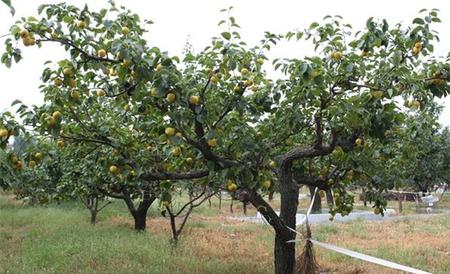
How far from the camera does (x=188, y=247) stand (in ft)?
30.1

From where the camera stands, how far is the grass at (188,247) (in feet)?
24.3

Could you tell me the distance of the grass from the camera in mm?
7418

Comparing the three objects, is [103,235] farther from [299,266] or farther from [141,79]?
[141,79]

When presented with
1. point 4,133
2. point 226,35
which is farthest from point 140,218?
point 226,35

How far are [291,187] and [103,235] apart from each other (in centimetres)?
648

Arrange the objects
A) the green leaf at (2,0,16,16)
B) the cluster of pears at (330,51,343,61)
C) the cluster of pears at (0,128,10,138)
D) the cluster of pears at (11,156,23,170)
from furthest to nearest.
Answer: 1. the cluster of pears at (11,156,23,170)
2. the cluster of pears at (330,51,343,61)
3. the cluster of pears at (0,128,10,138)
4. the green leaf at (2,0,16,16)

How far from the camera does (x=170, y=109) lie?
3834mm

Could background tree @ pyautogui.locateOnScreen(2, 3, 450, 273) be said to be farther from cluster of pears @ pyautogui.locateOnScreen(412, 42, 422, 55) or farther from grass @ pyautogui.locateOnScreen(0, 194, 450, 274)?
grass @ pyautogui.locateOnScreen(0, 194, 450, 274)

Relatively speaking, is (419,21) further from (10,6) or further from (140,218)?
(140,218)

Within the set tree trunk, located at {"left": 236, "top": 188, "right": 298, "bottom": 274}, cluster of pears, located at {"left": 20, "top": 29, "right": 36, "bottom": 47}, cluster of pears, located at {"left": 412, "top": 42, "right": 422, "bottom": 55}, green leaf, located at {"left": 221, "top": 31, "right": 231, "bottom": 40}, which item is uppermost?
green leaf, located at {"left": 221, "top": 31, "right": 231, "bottom": 40}

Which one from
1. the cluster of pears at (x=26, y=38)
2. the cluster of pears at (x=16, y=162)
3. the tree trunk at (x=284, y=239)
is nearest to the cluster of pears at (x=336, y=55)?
the tree trunk at (x=284, y=239)

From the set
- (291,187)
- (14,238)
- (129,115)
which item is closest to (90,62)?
(129,115)

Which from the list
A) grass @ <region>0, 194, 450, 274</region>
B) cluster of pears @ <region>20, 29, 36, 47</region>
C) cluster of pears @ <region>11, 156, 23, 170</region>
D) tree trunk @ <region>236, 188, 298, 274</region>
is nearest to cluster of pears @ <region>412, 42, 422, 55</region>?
tree trunk @ <region>236, 188, 298, 274</region>

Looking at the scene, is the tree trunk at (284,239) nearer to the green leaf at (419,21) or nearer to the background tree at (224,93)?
the background tree at (224,93)
